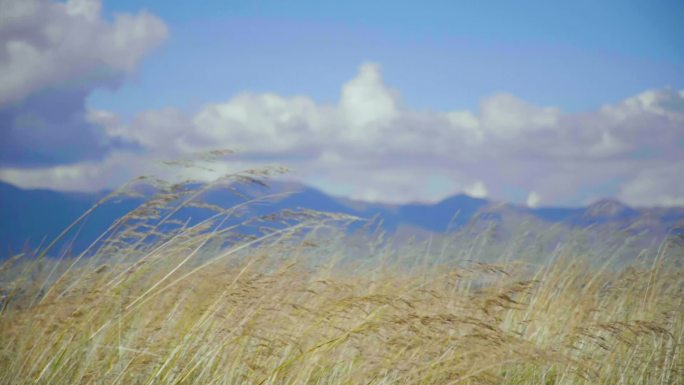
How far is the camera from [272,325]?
12.1 ft

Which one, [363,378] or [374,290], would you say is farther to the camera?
[374,290]

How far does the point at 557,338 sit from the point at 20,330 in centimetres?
418

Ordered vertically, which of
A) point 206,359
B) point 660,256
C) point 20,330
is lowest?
point 20,330

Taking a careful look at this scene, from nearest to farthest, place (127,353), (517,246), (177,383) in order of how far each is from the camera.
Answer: (177,383)
(127,353)
(517,246)

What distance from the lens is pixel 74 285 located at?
13.3 feet

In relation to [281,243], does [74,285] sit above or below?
below

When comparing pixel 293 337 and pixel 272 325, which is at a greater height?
pixel 272 325

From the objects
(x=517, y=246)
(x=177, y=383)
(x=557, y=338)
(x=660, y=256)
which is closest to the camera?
(x=177, y=383)

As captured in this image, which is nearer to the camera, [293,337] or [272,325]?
[272,325]

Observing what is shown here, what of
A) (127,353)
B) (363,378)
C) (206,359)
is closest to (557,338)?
(363,378)

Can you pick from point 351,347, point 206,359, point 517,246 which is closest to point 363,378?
point 351,347

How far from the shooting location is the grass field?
310 cm

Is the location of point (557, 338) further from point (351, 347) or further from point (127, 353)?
point (127, 353)

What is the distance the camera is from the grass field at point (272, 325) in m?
3.10
